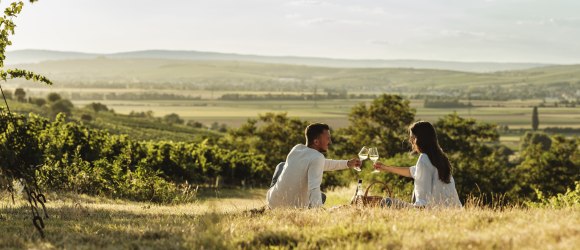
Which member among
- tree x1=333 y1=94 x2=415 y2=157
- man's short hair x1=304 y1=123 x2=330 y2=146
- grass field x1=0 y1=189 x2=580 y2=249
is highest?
man's short hair x1=304 y1=123 x2=330 y2=146

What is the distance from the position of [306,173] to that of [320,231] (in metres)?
2.60

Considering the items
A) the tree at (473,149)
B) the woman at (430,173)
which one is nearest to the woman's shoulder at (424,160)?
the woman at (430,173)

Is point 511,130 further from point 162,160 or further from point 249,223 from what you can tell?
point 249,223

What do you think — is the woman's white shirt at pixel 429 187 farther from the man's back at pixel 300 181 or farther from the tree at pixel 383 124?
the tree at pixel 383 124

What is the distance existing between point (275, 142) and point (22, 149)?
4614cm

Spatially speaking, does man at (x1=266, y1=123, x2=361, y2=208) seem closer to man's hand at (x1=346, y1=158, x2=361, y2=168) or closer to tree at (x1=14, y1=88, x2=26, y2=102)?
man's hand at (x1=346, y1=158, x2=361, y2=168)

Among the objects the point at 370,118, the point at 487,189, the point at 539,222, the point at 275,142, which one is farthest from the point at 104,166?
the point at 275,142

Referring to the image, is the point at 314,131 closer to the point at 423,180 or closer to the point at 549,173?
the point at 423,180

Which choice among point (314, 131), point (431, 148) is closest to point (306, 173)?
point (314, 131)

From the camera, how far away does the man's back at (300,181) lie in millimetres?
9734

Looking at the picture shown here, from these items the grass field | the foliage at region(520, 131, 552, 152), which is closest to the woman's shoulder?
the grass field

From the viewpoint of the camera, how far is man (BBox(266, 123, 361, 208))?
9.74 m

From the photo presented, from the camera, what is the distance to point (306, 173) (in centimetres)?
991

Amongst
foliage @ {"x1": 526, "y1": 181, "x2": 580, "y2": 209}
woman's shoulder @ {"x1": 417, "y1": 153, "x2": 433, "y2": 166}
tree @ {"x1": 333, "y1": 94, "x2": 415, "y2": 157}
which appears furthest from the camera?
tree @ {"x1": 333, "y1": 94, "x2": 415, "y2": 157}
